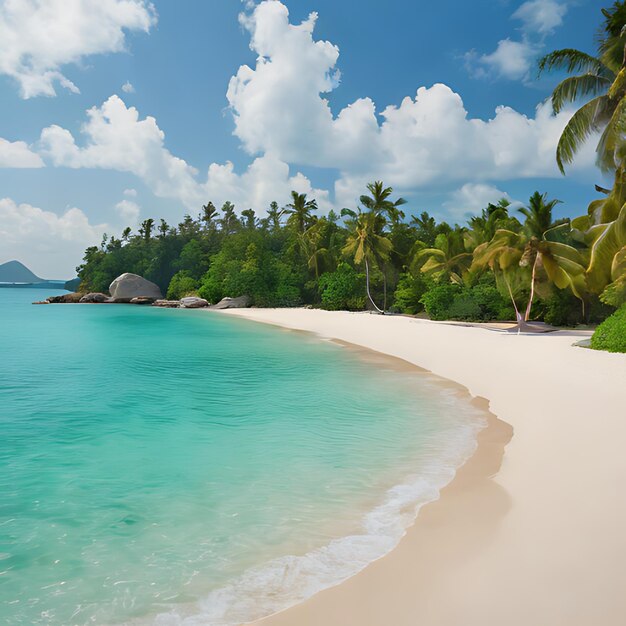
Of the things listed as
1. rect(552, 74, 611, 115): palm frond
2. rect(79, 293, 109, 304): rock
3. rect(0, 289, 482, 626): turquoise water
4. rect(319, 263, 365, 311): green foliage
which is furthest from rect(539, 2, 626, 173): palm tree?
rect(79, 293, 109, 304): rock

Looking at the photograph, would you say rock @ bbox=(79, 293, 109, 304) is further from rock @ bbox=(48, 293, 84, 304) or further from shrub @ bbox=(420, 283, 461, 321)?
shrub @ bbox=(420, 283, 461, 321)

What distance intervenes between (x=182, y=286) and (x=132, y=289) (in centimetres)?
944

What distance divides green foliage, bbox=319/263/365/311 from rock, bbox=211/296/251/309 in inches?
480

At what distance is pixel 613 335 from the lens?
46.0ft

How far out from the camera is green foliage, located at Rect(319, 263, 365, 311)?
1572 inches

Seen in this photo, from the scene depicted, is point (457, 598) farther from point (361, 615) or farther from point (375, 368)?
point (375, 368)

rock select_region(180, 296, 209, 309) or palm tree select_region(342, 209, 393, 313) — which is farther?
rock select_region(180, 296, 209, 309)

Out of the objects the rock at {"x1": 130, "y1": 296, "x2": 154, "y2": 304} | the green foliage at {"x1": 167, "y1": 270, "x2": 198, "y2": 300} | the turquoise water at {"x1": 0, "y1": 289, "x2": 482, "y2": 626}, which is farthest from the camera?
the rock at {"x1": 130, "y1": 296, "x2": 154, "y2": 304}

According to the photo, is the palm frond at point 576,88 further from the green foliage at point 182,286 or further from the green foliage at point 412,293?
the green foliage at point 182,286

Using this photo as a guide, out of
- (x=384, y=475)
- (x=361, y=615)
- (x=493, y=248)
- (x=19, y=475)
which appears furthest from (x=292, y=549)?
(x=493, y=248)

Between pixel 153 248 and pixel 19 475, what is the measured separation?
67522 millimetres

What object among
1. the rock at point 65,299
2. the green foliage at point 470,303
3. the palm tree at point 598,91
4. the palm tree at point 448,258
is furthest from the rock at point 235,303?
the palm tree at point 598,91

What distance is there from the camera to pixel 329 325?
2827 cm

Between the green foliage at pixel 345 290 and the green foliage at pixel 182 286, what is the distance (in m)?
22.8
